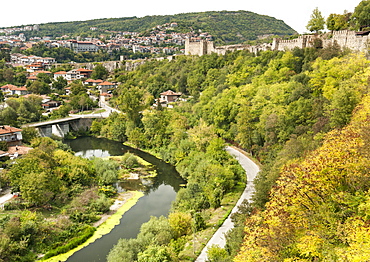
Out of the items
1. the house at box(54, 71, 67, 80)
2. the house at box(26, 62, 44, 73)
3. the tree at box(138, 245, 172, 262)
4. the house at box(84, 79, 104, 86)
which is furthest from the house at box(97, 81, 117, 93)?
the tree at box(138, 245, 172, 262)

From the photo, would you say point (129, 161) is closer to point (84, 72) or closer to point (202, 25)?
point (84, 72)

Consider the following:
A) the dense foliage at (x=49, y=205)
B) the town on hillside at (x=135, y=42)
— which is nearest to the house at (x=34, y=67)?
the town on hillside at (x=135, y=42)

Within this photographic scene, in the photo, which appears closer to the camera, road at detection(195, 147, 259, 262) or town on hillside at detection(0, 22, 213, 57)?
road at detection(195, 147, 259, 262)

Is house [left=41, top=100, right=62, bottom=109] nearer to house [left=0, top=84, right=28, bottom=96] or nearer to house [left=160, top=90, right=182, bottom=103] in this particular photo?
house [left=0, top=84, right=28, bottom=96]

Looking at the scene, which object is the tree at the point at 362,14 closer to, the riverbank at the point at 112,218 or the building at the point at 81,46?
the riverbank at the point at 112,218

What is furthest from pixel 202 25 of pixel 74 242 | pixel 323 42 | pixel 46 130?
pixel 74 242

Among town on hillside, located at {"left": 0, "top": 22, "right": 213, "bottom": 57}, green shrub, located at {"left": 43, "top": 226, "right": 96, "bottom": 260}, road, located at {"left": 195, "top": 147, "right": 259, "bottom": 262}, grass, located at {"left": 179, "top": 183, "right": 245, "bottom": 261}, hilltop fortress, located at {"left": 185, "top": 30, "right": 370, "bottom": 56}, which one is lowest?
green shrub, located at {"left": 43, "top": 226, "right": 96, "bottom": 260}

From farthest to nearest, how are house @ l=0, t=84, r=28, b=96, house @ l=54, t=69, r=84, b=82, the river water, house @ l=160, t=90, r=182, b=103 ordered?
house @ l=54, t=69, r=84, b=82
house @ l=0, t=84, r=28, b=96
house @ l=160, t=90, r=182, b=103
the river water
